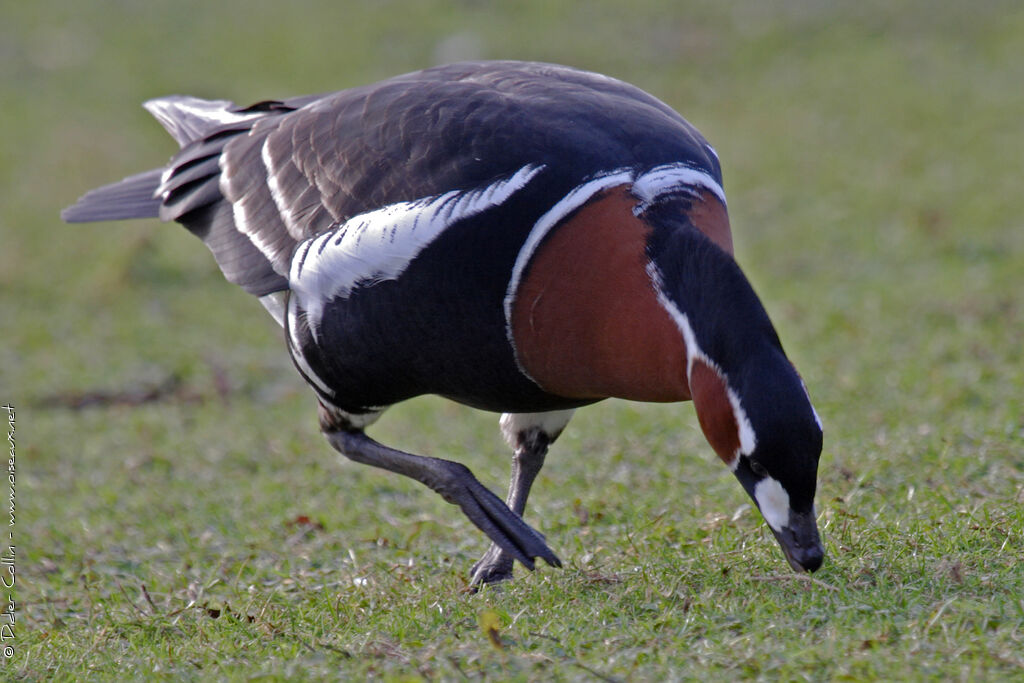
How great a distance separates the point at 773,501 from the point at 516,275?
96 centimetres

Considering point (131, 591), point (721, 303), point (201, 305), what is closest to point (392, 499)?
point (131, 591)

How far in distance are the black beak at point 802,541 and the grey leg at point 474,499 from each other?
0.80m

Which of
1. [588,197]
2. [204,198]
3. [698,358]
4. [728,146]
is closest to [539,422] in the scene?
[588,197]

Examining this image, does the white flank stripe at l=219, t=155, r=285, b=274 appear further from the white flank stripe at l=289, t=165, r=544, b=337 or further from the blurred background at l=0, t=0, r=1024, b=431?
the blurred background at l=0, t=0, r=1024, b=431

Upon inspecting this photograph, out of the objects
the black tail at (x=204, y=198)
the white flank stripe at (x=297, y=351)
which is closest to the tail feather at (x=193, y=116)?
the black tail at (x=204, y=198)

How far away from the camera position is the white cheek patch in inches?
131

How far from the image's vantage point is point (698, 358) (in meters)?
3.35

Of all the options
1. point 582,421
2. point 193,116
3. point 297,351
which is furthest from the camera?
point 582,421

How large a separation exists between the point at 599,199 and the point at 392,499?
2.15 meters

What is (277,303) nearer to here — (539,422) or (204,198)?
(204,198)

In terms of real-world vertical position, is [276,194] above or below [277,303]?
above

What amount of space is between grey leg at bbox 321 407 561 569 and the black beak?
0.80m

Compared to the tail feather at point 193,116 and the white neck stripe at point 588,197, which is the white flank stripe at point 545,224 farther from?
the tail feather at point 193,116

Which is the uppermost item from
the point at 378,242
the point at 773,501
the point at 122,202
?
the point at 378,242
